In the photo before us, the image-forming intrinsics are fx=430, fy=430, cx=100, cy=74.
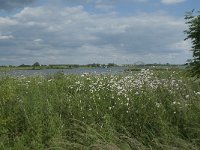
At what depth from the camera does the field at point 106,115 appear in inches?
335

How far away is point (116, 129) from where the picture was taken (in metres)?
9.30

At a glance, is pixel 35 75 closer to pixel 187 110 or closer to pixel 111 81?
pixel 111 81

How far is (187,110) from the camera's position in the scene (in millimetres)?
9336

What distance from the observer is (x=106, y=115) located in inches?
372

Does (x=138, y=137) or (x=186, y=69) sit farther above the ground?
(x=186, y=69)

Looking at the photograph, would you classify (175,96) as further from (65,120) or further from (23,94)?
(23,94)

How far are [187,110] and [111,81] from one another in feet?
9.53

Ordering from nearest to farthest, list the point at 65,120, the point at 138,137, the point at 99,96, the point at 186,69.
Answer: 1. the point at 138,137
2. the point at 65,120
3. the point at 99,96
4. the point at 186,69

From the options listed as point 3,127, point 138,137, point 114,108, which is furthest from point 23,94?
point 138,137

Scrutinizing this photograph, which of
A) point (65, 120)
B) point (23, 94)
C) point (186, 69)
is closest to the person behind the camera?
point (65, 120)

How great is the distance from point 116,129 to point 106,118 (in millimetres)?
323

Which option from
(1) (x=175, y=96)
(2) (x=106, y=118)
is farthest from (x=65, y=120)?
(1) (x=175, y=96)

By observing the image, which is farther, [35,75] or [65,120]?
[35,75]

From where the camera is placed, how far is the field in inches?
335
